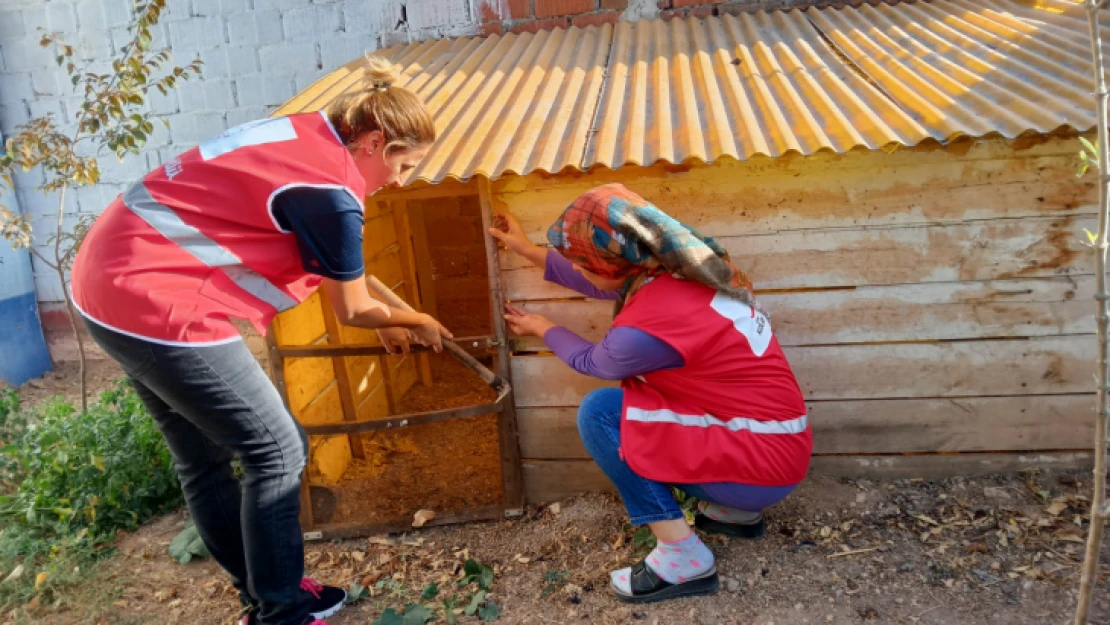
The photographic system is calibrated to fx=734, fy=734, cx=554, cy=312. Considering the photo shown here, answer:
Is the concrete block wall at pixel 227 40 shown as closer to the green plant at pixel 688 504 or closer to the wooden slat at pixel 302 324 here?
the wooden slat at pixel 302 324

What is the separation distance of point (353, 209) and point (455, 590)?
1580 mm

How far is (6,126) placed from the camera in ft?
17.7

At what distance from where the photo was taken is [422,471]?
407 cm

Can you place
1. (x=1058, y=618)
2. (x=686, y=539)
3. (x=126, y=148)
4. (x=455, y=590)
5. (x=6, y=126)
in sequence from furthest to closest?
(x=6, y=126)
(x=126, y=148)
(x=455, y=590)
(x=686, y=539)
(x=1058, y=618)

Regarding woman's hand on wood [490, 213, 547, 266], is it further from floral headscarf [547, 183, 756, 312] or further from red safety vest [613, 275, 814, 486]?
red safety vest [613, 275, 814, 486]

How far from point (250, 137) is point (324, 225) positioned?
14.0 inches

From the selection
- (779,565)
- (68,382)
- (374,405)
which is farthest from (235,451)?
(68,382)

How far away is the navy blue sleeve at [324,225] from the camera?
188 cm

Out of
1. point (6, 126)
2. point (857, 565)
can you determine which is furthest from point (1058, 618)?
point (6, 126)

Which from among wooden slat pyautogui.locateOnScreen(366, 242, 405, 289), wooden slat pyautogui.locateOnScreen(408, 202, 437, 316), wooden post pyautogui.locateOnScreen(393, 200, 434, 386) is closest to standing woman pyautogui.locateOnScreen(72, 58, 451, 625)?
wooden slat pyautogui.locateOnScreen(366, 242, 405, 289)

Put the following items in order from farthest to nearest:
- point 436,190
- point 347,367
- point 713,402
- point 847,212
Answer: point 347,367 → point 436,190 → point 847,212 → point 713,402

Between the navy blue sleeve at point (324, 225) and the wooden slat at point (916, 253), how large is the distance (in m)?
1.55

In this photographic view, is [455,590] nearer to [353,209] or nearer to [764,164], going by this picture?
[353,209]

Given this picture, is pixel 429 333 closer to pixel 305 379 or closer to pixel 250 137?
pixel 250 137
